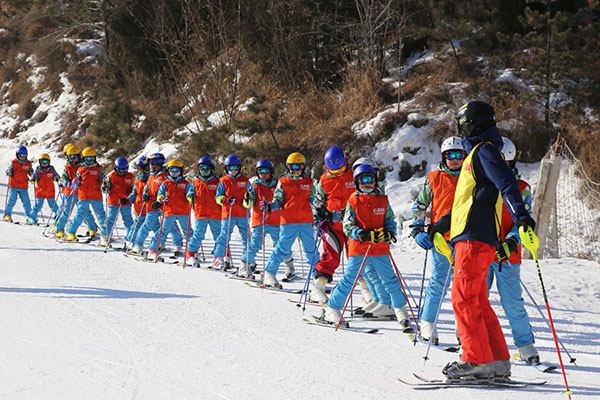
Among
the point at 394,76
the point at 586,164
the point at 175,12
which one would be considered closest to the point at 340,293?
the point at 586,164

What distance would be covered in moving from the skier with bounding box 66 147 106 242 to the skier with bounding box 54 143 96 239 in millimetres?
196

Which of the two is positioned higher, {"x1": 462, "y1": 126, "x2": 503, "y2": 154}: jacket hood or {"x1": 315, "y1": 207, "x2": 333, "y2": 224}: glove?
{"x1": 462, "y1": 126, "x2": 503, "y2": 154}: jacket hood

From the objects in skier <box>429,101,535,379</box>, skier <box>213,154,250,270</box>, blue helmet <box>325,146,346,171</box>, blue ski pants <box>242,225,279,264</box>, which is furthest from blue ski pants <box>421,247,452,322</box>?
skier <box>213,154,250,270</box>

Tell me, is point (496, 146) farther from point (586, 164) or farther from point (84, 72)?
point (84, 72)

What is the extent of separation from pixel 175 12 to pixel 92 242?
16.5 meters

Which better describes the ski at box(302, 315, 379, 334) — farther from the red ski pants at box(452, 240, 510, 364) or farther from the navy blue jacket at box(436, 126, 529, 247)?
the navy blue jacket at box(436, 126, 529, 247)

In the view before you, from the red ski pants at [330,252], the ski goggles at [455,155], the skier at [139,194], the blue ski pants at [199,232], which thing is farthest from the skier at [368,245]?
the skier at [139,194]

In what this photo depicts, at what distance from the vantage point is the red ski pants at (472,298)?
423cm

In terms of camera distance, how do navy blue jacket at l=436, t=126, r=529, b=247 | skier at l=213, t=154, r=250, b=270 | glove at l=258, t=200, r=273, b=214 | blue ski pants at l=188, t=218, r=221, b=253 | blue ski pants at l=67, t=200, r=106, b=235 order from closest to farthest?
1. navy blue jacket at l=436, t=126, r=529, b=247
2. glove at l=258, t=200, r=273, b=214
3. skier at l=213, t=154, r=250, b=270
4. blue ski pants at l=188, t=218, r=221, b=253
5. blue ski pants at l=67, t=200, r=106, b=235

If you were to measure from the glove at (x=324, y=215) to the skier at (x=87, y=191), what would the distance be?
693 centimetres

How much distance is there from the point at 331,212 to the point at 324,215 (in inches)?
5.8

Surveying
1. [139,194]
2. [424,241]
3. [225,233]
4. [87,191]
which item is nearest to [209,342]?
[424,241]

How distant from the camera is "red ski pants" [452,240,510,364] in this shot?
4230 mm

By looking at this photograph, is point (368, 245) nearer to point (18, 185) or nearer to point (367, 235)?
point (367, 235)
